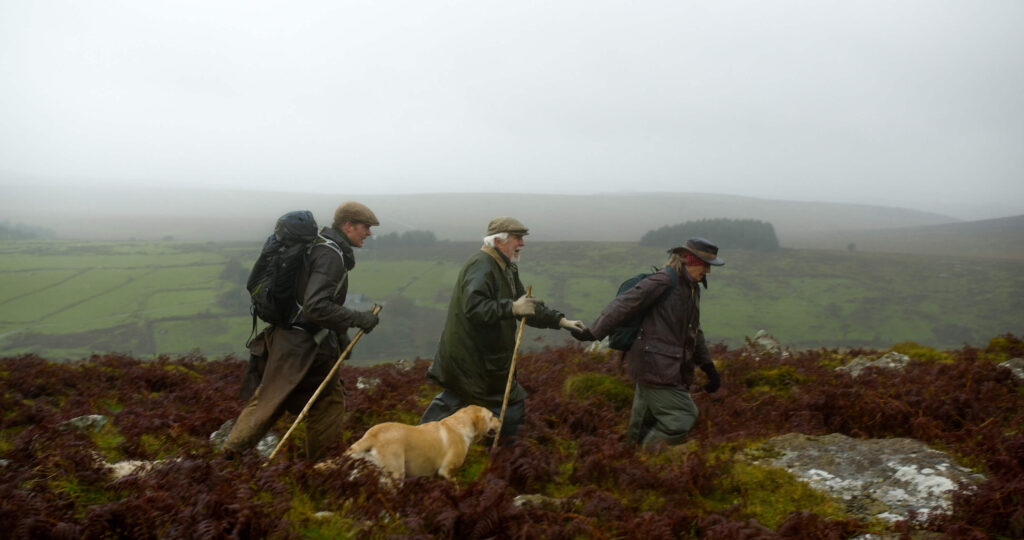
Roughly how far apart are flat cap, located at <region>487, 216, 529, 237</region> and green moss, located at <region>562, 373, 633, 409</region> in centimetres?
430

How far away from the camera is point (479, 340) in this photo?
20.6 feet

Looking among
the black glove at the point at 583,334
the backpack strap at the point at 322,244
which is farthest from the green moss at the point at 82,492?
the black glove at the point at 583,334

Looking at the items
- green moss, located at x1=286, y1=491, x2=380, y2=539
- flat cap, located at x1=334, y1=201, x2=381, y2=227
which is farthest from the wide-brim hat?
green moss, located at x1=286, y1=491, x2=380, y2=539

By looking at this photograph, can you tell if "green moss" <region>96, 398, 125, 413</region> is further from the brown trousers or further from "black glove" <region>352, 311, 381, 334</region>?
"black glove" <region>352, 311, 381, 334</region>

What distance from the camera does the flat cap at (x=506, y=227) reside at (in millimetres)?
6398

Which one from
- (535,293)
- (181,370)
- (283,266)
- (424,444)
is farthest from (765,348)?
(535,293)

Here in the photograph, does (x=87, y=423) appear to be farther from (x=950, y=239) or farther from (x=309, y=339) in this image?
(x=950, y=239)

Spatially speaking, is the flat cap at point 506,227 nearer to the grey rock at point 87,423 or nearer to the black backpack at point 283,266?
the black backpack at point 283,266

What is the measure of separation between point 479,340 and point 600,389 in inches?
178

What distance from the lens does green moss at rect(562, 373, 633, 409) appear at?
32.5 feet

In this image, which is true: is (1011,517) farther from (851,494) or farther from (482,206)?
(482,206)

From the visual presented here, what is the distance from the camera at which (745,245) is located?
219ft

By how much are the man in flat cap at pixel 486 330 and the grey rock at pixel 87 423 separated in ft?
16.0

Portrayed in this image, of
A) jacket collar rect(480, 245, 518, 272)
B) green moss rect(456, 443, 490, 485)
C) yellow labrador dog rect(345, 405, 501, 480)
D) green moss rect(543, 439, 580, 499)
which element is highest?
jacket collar rect(480, 245, 518, 272)
